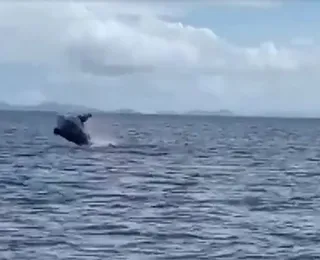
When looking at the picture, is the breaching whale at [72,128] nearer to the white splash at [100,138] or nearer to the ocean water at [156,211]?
the white splash at [100,138]

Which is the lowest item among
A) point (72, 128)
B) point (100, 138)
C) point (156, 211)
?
point (156, 211)

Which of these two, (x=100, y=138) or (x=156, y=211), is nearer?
(x=156, y=211)

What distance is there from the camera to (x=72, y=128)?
69.8m

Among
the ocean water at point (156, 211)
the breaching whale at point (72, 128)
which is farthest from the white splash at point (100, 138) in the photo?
the ocean water at point (156, 211)

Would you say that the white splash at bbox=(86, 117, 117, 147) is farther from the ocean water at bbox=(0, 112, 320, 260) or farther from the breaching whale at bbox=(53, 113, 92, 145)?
the ocean water at bbox=(0, 112, 320, 260)

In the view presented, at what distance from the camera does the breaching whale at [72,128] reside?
68.2 m

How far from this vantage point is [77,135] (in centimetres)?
7188

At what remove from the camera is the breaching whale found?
68.2 m

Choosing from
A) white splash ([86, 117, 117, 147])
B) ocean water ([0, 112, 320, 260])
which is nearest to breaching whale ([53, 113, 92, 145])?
white splash ([86, 117, 117, 147])

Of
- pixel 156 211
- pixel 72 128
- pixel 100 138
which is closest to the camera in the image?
pixel 156 211

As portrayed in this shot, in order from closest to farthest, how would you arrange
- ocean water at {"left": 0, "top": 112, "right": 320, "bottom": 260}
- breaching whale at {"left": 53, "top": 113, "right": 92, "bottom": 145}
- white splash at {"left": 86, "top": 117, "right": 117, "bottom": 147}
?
ocean water at {"left": 0, "top": 112, "right": 320, "bottom": 260}, breaching whale at {"left": 53, "top": 113, "right": 92, "bottom": 145}, white splash at {"left": 86, "top": 117, "right": 117, "bottom": 147}

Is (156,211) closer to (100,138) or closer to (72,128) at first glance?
(72,128)

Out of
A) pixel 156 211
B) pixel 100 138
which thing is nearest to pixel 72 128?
pixel 100 138

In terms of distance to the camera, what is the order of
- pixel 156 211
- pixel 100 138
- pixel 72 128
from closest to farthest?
pixel 156 211 → pixel 72 128 → pixel 100 138
